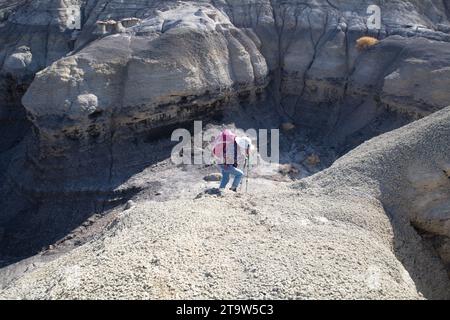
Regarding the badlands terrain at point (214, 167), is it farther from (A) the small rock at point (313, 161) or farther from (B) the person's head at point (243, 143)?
(B) the person's head at point (243, 143)

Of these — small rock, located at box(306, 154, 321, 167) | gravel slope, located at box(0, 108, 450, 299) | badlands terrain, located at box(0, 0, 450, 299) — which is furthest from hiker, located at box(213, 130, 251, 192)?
small rock, located at box(306, 154, 321, 167)

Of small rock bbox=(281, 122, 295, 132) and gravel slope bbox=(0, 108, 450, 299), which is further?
small rock bbox=(281, 122, 295, 132)

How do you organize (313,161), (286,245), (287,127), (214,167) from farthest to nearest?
(287,127), (313,161), (214,167), (286,245)

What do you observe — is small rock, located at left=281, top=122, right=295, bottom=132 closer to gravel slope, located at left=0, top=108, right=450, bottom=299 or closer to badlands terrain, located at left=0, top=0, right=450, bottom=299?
badlands terrain, located at left=0, top=0, right=450, bottom=299

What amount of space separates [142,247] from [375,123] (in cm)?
1269

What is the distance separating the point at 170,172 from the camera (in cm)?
1479

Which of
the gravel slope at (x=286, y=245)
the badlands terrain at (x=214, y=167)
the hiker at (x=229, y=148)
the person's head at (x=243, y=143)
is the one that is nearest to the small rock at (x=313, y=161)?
the badlands terrain at (x=214, y=167)

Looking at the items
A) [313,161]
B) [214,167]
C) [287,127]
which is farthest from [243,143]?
[287,127]

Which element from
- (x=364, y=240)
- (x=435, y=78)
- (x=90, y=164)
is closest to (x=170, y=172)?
(x=90, y=164)

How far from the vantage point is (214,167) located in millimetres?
14977

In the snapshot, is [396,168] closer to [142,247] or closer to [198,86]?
[142,247]

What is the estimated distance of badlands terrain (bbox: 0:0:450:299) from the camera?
6.89m

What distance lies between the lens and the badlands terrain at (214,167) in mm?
6895

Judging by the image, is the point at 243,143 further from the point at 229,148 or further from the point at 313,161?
the point at 313,161
